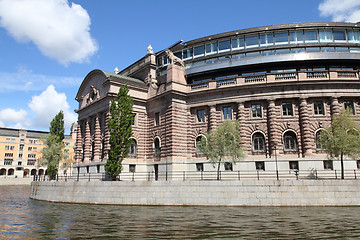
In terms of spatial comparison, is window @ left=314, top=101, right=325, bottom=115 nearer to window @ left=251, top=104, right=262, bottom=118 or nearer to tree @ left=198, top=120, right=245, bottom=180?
window @ left=251, top=104, right=262, bottom=118

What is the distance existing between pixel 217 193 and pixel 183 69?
2067 cm

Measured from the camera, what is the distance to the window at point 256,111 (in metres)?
34.6

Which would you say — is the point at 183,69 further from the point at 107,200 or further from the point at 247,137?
the point at 107,200

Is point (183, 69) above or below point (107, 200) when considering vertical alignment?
above

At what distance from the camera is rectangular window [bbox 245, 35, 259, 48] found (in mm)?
39719

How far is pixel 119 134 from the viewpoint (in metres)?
32.0

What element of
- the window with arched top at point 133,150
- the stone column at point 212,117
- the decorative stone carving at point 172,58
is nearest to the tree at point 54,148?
the window with arched top at point 133,150

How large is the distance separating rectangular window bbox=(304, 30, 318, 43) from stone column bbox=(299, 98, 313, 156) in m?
11.2

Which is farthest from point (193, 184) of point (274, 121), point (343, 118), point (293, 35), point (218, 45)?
point (293, 35)

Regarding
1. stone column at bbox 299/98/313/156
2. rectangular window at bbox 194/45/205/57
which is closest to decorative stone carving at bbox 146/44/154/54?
rectangular window at bbox 194/45/205/57

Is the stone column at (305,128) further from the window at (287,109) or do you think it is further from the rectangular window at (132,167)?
the rectangular window at (132,167)

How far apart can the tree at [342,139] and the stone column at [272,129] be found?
5.43 metres

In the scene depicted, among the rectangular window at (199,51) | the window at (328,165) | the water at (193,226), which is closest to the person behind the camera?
the water at (193,226)

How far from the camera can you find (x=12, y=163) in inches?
4149
